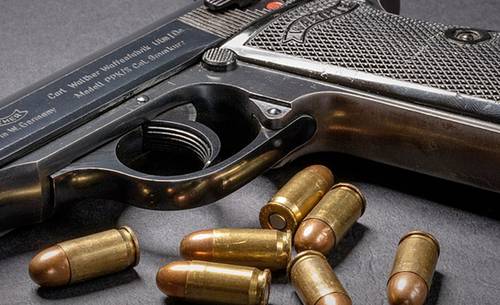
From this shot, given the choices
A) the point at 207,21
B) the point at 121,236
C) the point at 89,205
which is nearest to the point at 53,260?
the point at 121,236

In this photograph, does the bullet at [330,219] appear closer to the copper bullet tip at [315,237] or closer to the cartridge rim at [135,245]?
the copper bullet tip at [315,237]

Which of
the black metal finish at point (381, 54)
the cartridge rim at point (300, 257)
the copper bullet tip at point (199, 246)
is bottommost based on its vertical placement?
the cartridge rim at point (300, 257)

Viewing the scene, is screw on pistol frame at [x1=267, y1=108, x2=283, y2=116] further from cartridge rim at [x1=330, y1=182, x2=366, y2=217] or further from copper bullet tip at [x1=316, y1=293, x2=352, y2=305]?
copper bullet tip at [x1=316, y1=293, x2=352, y2=305]

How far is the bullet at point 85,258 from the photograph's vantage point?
127 cm

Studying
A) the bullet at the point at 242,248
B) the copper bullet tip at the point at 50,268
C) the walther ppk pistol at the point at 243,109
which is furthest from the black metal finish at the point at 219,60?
the copper bullet tip at the point at 50,268

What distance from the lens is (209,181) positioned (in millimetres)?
1361

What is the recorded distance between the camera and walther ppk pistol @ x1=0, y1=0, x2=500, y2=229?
4.42 ft

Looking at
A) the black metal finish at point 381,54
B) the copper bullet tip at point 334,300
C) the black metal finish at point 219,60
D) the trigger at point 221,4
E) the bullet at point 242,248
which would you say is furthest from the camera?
the trigger at point 221,4

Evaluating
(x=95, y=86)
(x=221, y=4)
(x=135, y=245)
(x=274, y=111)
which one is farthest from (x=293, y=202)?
(x=221, y=4)

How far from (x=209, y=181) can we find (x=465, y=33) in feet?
1.80

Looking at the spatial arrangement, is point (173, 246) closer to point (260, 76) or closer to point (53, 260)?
point (53, 260)

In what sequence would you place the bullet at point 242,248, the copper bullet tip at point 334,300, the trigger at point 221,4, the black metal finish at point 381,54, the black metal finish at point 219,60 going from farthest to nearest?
the trigger at point 221,4, the black metal finish at point 219,60, the black metal finish at point 381,54, the bullet at point 242,248, the copper bullet tip at point 334,300

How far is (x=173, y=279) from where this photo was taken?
4.13 feet

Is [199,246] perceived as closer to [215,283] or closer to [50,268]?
[215,283]
